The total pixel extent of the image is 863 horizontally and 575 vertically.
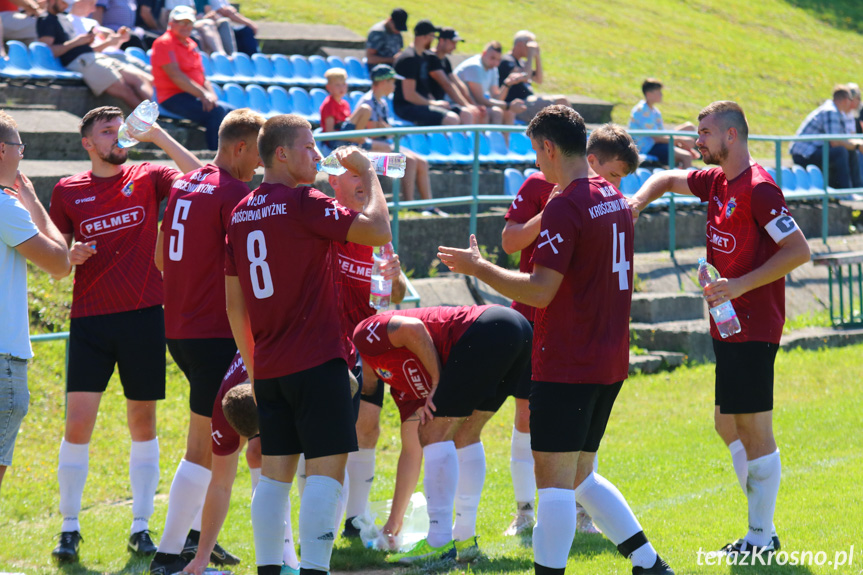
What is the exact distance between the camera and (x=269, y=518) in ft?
13.8

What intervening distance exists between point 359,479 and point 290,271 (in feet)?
6.71

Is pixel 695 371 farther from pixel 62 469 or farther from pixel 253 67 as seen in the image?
pixel 253 67

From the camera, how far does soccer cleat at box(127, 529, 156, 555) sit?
5.52 meters

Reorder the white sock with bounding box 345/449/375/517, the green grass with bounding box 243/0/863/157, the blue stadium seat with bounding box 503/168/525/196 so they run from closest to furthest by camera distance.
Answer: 1. the white sock with bounding box 345/449/375/517
2. the blue stadium seat with bounding box 503/168/525/196
3. the green grass with bounding box 243/0/863/157

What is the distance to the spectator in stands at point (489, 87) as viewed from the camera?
1389cm

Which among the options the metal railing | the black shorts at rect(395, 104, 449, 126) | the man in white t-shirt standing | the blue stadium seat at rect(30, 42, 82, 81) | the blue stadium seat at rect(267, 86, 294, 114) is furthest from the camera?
the blue stadium seat at rect(267, 86, 294, 114)

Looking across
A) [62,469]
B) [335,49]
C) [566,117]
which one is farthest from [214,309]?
[335,49]

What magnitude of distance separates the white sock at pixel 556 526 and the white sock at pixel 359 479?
1.78m

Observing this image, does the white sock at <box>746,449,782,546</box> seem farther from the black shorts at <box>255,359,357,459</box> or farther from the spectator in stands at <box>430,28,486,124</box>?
the spectator in stands at <box>430,28,486,124</box>

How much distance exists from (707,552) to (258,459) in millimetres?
2400

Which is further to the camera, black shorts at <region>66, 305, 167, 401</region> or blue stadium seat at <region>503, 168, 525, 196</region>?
blue stadium seat at <region>503, 168, 525, 196</region>

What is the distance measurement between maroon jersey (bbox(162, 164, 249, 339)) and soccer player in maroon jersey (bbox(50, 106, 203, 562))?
1.86 ft

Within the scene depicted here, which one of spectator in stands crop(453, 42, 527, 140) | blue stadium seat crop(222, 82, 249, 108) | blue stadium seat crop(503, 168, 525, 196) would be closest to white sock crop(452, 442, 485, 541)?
blue stadium seat crop(503, 168, 525, 196)

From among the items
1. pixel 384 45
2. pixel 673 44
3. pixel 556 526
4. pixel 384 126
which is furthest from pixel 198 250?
pixel 673 44
